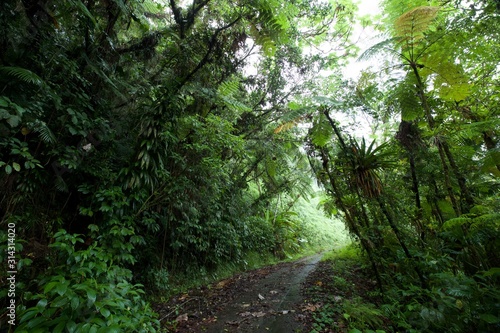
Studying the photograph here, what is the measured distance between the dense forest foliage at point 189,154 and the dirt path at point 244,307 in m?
0.54

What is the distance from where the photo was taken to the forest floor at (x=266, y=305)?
2.93 metres

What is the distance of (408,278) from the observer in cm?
351

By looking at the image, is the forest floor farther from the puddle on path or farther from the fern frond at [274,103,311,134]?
the fern frond at [274,103,311,134]

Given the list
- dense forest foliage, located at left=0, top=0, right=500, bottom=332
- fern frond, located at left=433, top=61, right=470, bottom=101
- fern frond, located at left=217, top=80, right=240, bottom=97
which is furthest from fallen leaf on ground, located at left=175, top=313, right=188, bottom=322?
fern frond, located at left=433, top=61, right=470, bottom=101

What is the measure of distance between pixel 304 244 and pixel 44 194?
9646 mm

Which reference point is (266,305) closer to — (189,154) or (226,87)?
(189,154)

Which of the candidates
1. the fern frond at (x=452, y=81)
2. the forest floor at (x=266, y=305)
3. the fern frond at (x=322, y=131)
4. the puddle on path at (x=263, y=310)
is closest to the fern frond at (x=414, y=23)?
the fern frond at (x=452, y=81)

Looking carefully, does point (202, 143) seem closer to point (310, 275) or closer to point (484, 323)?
point (310, 275)

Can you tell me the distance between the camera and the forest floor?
293 centimetres

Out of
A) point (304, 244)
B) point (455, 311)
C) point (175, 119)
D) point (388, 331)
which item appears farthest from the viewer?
point (304, 244)

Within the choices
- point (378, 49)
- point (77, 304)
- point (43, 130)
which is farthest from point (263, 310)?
point (378, 49)

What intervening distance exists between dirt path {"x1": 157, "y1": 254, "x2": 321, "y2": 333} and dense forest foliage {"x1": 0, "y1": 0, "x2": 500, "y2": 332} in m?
0.54

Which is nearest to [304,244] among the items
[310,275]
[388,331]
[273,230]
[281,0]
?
[273,230]

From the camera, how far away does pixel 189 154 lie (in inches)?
169
